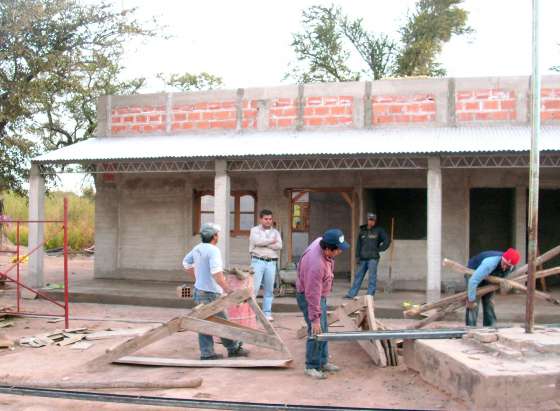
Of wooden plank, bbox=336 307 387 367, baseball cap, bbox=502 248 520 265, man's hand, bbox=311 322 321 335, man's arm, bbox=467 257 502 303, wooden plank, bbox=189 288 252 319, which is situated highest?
baseball cap, bbox=502 248 520 265

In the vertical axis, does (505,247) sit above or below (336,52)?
below

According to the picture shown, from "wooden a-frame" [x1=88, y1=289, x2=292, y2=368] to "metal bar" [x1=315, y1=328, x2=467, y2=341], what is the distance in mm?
914

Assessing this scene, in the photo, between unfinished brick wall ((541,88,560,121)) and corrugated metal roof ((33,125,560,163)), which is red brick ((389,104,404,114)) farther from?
unfinished brick wall ((541,88,560,121))

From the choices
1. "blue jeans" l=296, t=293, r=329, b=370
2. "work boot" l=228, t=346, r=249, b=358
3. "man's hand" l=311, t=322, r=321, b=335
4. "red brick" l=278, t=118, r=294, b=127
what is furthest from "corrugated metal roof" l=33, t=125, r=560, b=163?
"man's hand" l=311, t=322, r=321, b=335

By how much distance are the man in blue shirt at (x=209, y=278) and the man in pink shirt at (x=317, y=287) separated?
44.5 inches

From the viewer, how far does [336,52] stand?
33.5 m

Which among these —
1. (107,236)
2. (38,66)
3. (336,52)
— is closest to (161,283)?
(107,236)

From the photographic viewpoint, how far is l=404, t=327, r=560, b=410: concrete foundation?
5824 millimetres

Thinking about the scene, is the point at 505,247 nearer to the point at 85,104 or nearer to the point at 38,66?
the point at 38,66

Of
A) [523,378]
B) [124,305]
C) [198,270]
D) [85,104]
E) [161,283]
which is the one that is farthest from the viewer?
[85,104]

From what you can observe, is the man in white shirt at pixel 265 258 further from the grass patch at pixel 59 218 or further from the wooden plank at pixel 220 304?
the grass patch at pixel 59 218

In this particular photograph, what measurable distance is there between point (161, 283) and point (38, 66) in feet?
20.5

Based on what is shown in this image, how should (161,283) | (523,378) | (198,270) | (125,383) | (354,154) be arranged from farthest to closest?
1. (161,283)
2. (354,154)
3. (198,270)
4. (125,383)
5. (523,378)

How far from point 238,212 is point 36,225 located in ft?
15.2
